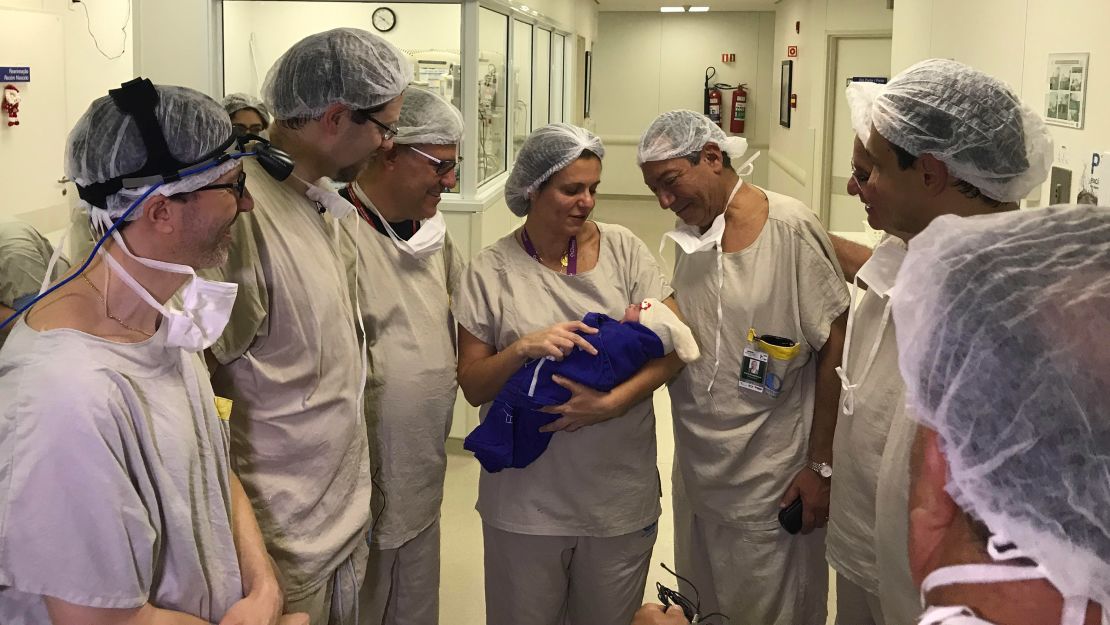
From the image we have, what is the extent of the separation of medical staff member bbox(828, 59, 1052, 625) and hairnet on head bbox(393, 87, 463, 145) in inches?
37.8

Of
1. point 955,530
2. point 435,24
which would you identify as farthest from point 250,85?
point 955,530

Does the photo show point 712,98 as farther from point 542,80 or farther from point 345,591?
point 345,591

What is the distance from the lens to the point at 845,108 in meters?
8.77

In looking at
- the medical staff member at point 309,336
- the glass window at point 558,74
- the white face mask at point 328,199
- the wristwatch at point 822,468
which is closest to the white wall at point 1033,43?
the wristwatch at point 822,468

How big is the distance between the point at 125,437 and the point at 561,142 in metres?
1.29

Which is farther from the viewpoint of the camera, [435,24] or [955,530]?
[435,24]

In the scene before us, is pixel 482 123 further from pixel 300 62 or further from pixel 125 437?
pixel 125 437

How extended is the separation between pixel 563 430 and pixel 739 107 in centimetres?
1213

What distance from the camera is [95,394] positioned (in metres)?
1.25

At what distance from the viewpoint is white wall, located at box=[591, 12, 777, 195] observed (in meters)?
A: 13.9

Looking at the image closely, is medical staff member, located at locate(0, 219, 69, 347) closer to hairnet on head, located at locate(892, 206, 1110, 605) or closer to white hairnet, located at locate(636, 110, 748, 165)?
white hairnet, located at locate(636, 110, 748, 165)

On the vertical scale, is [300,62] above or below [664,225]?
above

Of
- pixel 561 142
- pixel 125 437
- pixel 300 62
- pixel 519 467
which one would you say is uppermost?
pixel 300 62

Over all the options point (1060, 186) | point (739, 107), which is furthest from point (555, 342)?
point (739, 107)
